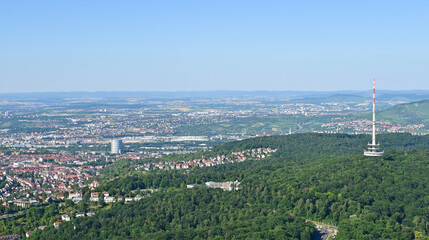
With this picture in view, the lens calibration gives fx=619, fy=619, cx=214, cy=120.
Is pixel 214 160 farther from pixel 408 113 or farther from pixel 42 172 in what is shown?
pixel 408 113

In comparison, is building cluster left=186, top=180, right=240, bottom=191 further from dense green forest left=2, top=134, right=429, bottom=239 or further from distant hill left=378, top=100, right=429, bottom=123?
distant hill left=378, top=100, right=429, bottom=123

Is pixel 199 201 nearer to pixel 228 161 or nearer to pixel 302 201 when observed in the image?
pixel 302 201

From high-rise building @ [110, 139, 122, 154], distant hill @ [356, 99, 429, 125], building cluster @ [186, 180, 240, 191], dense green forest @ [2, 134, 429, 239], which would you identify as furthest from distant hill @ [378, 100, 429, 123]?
building cluster @ [186, 180, 240, 191]

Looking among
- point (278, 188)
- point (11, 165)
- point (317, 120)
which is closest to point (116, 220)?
point (278, 188)

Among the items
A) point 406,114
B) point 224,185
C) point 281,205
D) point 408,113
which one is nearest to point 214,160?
point 224,185

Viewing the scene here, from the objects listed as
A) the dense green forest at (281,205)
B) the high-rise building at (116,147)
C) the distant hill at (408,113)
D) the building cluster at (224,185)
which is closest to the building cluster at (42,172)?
the high-rise building at (116,147)

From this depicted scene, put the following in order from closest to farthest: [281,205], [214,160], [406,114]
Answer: [281,205] < [214,160] < [406,114]

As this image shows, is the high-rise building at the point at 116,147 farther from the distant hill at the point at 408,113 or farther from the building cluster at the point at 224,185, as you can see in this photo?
the distant hill at the point at 408,113

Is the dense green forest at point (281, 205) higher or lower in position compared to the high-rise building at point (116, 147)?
higher
